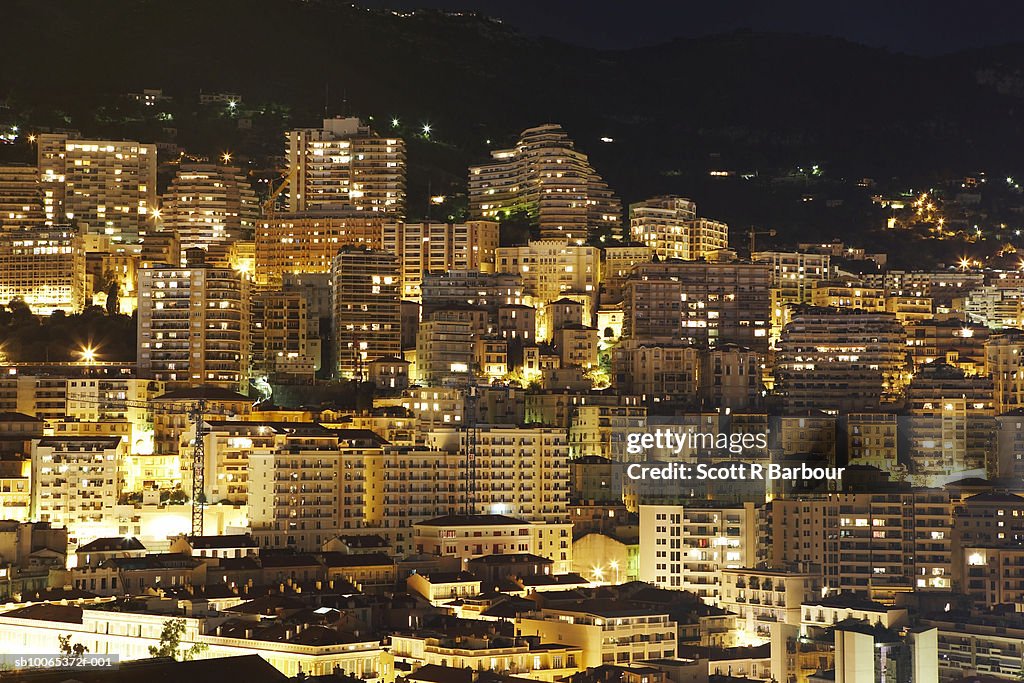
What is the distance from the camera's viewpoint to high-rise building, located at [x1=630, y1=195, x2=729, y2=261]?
346ft

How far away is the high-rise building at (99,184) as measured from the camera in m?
104

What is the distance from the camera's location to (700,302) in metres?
95.7

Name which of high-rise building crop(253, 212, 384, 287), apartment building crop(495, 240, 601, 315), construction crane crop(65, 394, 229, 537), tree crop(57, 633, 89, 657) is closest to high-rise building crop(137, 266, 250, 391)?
construction crane crop(65, 394, 229, 537)

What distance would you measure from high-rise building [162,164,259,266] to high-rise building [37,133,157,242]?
1541 mm

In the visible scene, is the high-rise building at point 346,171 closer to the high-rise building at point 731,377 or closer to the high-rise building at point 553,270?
the high-rise building at point 553,270

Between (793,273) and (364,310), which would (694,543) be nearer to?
(364,310)

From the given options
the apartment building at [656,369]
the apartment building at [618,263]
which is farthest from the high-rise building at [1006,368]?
the apartment building at [618,263]

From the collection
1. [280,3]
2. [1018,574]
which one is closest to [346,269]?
[1018,574]

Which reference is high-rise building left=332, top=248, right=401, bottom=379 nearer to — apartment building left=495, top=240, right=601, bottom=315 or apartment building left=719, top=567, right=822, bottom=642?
apartment building left=495, top=240, right=601, bottom=315

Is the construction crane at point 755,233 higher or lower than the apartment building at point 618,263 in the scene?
higher

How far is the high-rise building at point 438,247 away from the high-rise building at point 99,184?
559 inches

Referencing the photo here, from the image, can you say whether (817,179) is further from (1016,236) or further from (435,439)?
(435,439)

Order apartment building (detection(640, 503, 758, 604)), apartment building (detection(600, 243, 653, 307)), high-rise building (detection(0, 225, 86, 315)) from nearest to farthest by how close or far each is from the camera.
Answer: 1. apartment building (detection(640, 503, 758, 604))
2. high-rise building (detection(0, 225, 86, 315))
3. apartment building (detection(600, 243, 653, 307))

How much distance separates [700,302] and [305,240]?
19535 mm
